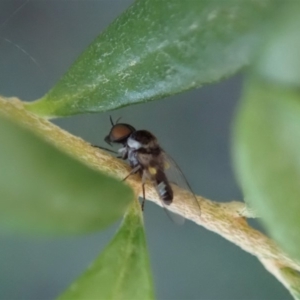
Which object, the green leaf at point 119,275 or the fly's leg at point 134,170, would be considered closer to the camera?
the green leaf at point 119,275

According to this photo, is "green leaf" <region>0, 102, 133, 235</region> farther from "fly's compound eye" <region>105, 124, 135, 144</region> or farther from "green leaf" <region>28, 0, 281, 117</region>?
"fly's compound eye" <region>105, 124, 135, 144</region>

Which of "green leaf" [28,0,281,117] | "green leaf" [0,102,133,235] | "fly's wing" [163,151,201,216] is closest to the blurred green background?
"fly's wing" [163,151,201,216]

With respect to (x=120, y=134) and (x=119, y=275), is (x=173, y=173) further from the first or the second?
(x=119, y=275)

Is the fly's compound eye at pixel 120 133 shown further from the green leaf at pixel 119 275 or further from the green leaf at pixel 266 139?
the green leaf at pixel 266 139

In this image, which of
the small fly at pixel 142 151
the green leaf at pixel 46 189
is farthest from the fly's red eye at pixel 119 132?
the green leaf at pixel 46 189

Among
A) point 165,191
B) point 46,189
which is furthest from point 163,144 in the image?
point 46,189

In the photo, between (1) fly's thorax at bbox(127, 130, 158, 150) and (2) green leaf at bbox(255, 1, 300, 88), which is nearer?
(2) green leaf at bbox(255, 1, 300, 88)
